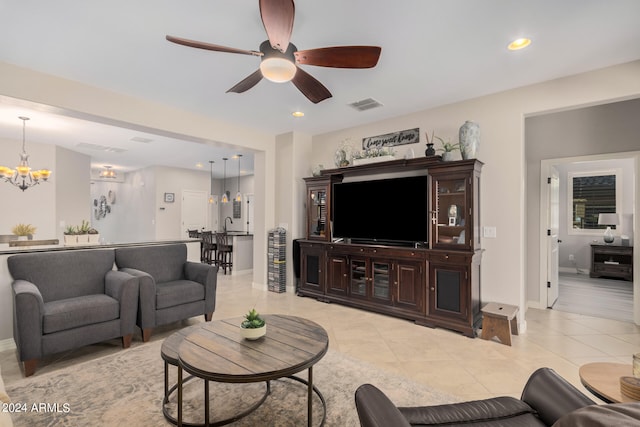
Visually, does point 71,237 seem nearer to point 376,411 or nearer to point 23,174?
point 23,174

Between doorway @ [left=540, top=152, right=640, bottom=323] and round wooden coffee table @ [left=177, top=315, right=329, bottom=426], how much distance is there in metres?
4.09

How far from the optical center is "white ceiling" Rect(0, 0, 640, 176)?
7.21 ft

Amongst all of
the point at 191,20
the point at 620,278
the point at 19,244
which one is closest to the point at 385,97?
the point at 191,20

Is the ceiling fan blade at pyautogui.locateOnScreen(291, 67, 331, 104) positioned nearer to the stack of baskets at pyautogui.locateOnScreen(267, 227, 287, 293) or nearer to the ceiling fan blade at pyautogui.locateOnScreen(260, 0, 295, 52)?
the ceiling fan blade at pyautogui.locateOnScreen(260, 0, 295, 52)

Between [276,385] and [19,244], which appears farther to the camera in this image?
[19,244]

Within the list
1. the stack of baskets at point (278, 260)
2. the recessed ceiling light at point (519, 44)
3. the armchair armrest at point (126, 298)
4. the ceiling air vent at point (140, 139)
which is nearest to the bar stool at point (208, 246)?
the ceiling air vent at point (140, 139)

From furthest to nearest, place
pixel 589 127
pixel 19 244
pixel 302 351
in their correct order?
pixel 589 127 < pixel 19 244 < pixel 302 351

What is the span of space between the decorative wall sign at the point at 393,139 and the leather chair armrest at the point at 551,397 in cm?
338

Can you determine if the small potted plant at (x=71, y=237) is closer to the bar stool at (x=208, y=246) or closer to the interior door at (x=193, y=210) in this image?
the bar stool at (x=208, y=246)

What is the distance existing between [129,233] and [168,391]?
9.17 meters

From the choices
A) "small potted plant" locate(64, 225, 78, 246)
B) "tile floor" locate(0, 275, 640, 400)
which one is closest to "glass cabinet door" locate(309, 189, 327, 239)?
"tile floor" locate(0, 275, 640, 400)

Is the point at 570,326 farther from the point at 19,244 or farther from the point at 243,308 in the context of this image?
the point at 19,244

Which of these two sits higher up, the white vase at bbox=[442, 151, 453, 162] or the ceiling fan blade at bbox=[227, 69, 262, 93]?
the ceiling fan blade at bbox=[227, 69, 262, 93]

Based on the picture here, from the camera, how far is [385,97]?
12.4 feet
